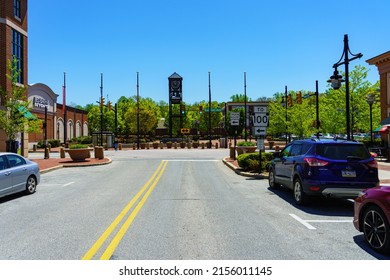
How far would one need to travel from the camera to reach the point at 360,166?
8594mm

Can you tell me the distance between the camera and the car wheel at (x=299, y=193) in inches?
355

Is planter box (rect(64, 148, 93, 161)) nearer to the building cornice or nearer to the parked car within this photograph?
the building cornice

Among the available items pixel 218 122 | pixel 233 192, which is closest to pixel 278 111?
pixel 218 122

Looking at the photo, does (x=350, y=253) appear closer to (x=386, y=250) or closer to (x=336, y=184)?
(x=386, y=250)

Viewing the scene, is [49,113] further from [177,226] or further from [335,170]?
[335,170]

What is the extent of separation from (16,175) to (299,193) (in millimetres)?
8011

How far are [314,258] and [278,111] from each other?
203ft

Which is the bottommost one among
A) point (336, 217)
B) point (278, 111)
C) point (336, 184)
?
point (336, 217)

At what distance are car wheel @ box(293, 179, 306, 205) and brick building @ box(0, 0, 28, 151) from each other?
2166cm

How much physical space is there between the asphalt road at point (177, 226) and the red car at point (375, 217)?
198mm

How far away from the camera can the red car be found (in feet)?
17.3

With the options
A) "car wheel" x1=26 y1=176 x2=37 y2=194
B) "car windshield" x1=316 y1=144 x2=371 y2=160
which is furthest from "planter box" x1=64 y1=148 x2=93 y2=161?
"car windshield" x1=316 y1=144 x2=371 y2=160

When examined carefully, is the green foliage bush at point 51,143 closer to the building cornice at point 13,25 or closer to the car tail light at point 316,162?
the building cornice at point 13,25

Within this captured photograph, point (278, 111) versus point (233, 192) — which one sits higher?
point (278, 111)
